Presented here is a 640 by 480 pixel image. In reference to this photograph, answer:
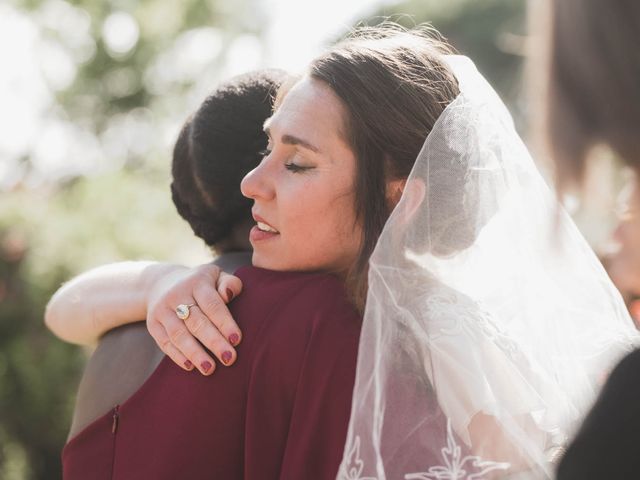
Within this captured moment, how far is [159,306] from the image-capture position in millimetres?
1976

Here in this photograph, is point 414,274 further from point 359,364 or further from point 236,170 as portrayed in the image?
point 236,170

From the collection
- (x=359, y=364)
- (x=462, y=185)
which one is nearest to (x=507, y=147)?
(x=462, y=185)

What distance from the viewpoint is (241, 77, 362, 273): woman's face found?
202cm

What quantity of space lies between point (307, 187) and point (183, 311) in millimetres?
436

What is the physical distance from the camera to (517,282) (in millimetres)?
1970

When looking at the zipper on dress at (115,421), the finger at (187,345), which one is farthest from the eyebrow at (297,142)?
the zipper on dress at (115,421)

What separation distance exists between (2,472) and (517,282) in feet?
17.0

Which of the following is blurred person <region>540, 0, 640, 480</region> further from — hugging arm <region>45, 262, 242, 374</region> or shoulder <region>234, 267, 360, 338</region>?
hugging arm <region>45, 262, 242, 374</region>

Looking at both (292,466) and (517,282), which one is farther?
(517,282)

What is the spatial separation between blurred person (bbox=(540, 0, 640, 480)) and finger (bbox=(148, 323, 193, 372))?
890mm

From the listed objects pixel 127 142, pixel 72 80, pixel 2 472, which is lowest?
pixel 2 472

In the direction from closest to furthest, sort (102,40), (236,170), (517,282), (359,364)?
(359,364)
(517,282)
(236,170)
(102,40)

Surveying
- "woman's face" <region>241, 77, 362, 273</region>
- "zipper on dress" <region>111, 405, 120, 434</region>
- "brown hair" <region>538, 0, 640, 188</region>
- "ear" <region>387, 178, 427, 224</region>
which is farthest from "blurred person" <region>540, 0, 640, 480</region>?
"zipper on dress" <region>111, 405, 120, 434</region>

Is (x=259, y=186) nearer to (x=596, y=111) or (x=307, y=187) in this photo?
(x=307, y=187)
